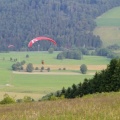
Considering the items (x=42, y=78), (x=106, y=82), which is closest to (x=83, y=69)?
(x=42, y=78)

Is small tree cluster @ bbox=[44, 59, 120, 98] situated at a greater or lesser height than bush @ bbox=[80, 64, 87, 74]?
greater

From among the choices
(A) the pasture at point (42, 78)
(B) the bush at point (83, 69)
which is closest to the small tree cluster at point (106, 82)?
(A) the pasture at point (42, 78)

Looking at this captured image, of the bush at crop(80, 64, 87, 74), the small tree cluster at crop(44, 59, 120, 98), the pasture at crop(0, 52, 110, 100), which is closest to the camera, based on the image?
the small tree cluster at crop(44, 59, 120, 98)

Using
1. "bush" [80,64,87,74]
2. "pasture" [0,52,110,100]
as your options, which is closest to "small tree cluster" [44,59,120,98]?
"pasture" [0,52,110,100]

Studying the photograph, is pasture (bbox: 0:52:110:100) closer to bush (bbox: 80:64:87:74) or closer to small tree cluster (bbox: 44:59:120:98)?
bush (bbox: 80:64:87:74)

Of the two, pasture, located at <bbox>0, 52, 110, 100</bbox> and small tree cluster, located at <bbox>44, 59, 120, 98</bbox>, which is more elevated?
small tree cluster, located at <bbox>44, 59, 120, 98</bbox>

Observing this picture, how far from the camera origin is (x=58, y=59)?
188 m

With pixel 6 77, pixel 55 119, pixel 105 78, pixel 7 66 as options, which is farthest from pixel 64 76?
pixel 55 119

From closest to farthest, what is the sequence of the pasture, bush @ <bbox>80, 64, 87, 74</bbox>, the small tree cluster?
the small tree cluster → the pasture → bush @ <bbox>80, 64, 87, 74</bbox>

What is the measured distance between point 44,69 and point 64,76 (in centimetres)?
1210

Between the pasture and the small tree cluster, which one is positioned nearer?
the small tree cluster

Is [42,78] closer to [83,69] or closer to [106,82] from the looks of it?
[83,69]

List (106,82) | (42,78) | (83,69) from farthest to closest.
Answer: (83,69), (42,78), (106,82)

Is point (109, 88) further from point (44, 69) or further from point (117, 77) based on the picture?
point (44, 69)
